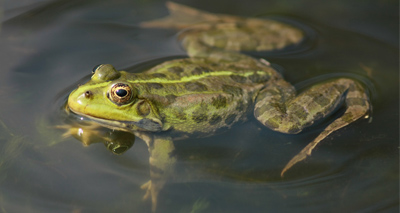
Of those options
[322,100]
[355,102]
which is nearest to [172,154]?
→ [322,100]

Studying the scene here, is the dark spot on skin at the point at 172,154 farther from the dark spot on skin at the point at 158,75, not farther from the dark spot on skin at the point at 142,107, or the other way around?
the dark spot on skin at the point at 158,75

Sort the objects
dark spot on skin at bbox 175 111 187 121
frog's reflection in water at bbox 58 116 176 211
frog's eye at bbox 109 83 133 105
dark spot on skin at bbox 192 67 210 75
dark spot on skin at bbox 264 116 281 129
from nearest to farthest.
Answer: frog's eye at bbox 109 83 133 105
frog's reflection in water at bbox 58 116 176 211
dark spot on skin at bbox 175 111 187 121
dark spot on skin at bbox 264 116 281 129
dark spot on skin at bbox 192 67 210 75

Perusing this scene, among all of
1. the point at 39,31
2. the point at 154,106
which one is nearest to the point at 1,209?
the point at 154,106

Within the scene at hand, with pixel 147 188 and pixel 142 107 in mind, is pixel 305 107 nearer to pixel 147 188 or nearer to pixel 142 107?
pixel 142 107

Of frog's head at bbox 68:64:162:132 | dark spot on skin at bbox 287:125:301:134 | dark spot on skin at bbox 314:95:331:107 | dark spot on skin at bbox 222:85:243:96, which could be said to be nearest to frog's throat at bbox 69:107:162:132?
frog's head at bbox 68:64:162:132

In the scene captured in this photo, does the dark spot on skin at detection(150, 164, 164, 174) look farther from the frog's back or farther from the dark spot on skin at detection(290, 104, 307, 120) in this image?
the dark spot on skin at detection(290, 104, 307, 120)

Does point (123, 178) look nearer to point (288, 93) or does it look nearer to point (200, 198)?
point (200, 198)
